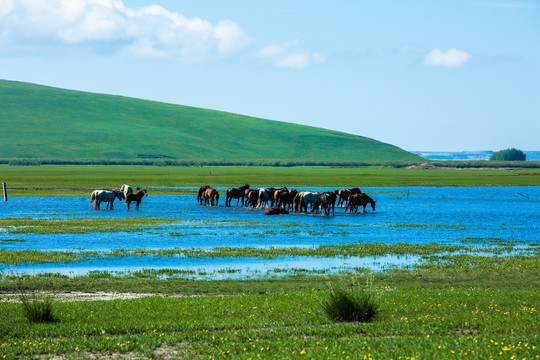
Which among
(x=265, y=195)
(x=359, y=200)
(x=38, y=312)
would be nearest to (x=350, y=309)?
(x=38, y=312)

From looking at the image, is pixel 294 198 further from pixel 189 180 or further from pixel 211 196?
pixel 189 180

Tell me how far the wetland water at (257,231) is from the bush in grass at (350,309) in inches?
335

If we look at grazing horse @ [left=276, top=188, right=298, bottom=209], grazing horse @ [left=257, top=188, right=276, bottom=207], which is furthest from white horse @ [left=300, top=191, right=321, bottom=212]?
grazing horse @ [left=257, top=188, right=276, bottom=207]

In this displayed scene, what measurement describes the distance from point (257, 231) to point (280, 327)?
24.0 meters

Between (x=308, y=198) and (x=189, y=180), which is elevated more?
(x=189, y=180)

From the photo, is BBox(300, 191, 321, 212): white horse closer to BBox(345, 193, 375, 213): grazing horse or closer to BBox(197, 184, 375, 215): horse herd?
BBox(197, 184, 375, 215): horse herd

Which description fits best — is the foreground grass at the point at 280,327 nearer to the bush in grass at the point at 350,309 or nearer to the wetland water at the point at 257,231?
the bush in grass at the point at 350,309

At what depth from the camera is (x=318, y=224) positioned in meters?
44.2

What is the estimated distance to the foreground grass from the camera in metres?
13.1

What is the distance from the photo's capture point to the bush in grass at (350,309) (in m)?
16.0

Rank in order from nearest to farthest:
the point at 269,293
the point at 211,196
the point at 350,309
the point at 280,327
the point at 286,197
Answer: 1. the point at 280,327
2. the point at 350,309
3. the point at 269,293
4. the point at 286,197
5. the point at 211,196

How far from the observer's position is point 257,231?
3925 cm

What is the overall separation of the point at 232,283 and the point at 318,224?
2272cm

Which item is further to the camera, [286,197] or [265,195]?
[265,195]
